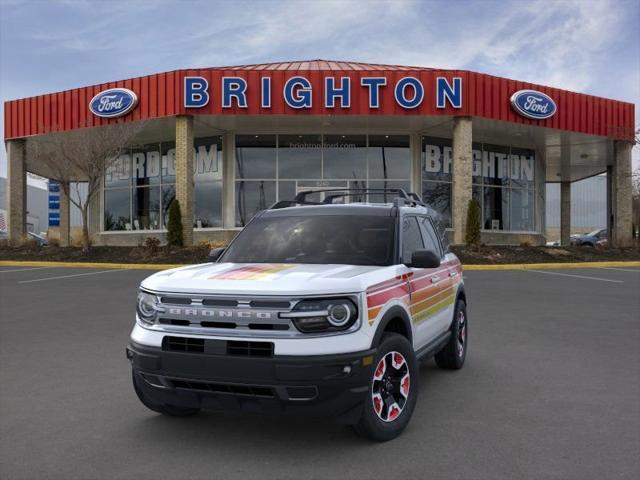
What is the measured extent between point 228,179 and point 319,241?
2084 centimetres

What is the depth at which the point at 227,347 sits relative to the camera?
3.54 m

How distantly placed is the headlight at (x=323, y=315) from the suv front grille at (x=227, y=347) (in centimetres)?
23

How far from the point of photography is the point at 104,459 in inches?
144

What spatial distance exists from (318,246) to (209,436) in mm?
1731

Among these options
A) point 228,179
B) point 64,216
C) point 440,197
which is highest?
point 228,179

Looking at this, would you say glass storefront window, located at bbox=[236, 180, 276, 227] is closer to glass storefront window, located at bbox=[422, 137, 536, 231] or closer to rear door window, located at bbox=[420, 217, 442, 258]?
glass storefront window, located at bbox=[422, 137, 536, 231]

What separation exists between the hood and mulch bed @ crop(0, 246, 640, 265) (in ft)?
50.3

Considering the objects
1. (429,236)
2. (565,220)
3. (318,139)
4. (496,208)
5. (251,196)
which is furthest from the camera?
(565,220)

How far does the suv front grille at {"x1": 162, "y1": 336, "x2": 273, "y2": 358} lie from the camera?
11.5ft

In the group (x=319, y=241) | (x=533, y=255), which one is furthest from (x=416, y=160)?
(x=319, y=241)

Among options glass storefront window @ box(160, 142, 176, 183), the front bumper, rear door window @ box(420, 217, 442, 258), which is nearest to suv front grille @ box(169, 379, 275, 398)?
the front bumper

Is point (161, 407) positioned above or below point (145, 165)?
below

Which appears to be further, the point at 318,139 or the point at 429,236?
the point at 318,139

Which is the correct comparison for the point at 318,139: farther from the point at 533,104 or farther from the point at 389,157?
the point at 533,104
